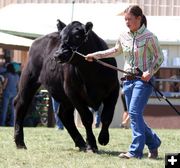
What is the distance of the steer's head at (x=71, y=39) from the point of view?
1013 cm

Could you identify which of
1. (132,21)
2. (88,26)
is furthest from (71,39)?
(132,21)

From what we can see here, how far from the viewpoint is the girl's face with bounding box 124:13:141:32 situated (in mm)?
9469

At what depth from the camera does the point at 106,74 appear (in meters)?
10.7

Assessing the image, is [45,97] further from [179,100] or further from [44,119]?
[179,100]

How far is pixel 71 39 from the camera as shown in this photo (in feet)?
34.2

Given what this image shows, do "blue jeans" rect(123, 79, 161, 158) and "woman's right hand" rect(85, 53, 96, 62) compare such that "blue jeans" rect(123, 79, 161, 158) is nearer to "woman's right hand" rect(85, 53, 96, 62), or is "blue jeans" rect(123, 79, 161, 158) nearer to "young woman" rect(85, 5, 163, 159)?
"young woman" rect(85, 5, 163, 159)

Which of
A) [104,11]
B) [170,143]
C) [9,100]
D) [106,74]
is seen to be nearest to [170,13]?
[104,11]

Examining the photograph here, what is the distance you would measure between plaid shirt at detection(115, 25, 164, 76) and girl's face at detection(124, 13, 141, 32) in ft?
0.25

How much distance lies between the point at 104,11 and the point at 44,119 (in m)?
4.36

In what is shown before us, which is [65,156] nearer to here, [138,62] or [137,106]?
[137,106]

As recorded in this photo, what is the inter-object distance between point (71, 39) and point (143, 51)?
4.41ft

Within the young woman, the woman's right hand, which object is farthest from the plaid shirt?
the woman's right hand

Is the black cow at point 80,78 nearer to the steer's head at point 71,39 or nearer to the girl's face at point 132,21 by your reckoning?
the steer's head at point 71,39

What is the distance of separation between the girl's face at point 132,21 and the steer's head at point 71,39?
3.71ft
